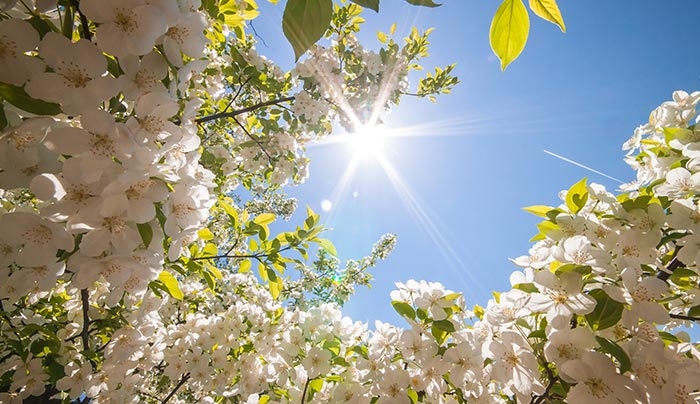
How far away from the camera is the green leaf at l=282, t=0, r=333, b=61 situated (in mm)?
546

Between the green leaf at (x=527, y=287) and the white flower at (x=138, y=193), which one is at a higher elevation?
the green leaf at (x=527, y=287)

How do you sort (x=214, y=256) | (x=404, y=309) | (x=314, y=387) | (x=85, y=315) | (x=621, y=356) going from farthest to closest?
(x=214, y=256) → (x=314, y=387) → (x=404, y=309) → (x=85, y=315) → (x=621, y=356)

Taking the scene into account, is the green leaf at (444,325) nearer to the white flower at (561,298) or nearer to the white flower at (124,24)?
the white flower at (561,298)

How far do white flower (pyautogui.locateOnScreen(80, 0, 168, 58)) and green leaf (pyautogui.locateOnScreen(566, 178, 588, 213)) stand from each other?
5.54 feet

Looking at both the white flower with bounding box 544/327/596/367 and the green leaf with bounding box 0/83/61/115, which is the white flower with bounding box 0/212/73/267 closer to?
the green leaf with bounding box 0/83/61/115

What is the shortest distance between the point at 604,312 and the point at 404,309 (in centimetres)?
93

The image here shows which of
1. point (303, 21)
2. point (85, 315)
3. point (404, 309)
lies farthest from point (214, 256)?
point (303, 21)

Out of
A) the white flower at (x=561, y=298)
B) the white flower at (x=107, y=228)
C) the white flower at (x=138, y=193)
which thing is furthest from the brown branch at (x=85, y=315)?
the white flower at (x=561, y=298)

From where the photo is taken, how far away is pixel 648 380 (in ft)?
3.98

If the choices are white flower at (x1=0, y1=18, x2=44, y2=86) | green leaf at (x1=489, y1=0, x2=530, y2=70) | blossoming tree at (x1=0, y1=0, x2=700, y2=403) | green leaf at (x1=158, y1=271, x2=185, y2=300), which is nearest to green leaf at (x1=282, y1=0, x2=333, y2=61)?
blossoming tree at (x1=0, y1=0, x2=700, y2=403)

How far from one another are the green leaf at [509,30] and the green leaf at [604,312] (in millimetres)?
1133

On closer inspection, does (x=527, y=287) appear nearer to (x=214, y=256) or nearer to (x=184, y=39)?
(x=184, y=39)

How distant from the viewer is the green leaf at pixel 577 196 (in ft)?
5.12

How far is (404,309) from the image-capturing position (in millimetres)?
1941
